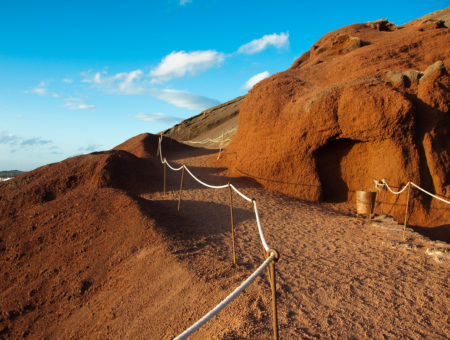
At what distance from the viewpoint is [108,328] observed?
11.7ft

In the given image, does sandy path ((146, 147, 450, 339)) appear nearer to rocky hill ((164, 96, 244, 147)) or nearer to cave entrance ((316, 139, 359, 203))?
cave entrance ((316, 139, 359, 203))

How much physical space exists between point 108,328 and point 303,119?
761cm

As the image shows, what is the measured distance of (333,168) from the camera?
30.0 feet

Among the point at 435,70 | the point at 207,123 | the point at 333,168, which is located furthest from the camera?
the point at 207,123

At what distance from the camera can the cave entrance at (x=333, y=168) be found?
9.04 meters

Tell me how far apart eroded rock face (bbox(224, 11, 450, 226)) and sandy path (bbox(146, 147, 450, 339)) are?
1942 millimetres

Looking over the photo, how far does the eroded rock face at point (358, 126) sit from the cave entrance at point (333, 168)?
0.03m

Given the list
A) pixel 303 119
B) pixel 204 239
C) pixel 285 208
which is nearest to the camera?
pixel 204 239

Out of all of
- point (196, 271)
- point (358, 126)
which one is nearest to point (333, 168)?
point (358, 126)

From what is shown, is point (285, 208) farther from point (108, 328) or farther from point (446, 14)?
point (446, 14)

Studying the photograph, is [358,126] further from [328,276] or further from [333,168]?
[328,276]

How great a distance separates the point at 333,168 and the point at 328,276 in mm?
5651

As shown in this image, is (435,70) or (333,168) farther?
(333,168)

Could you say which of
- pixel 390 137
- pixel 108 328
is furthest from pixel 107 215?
pixel 390 137
